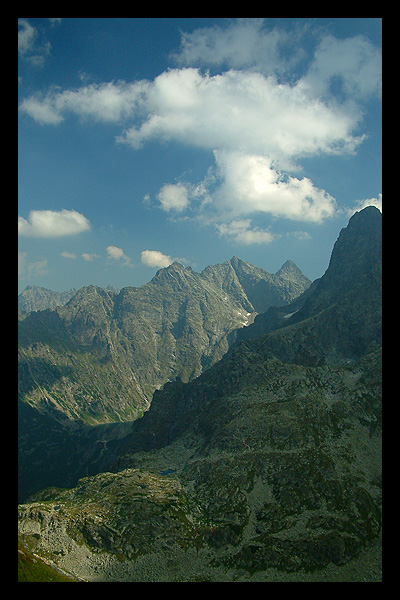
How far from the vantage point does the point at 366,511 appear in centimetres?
13838

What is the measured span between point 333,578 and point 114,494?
97.9 meters

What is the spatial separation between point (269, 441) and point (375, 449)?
50.2 m

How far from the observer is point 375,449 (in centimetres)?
17188
